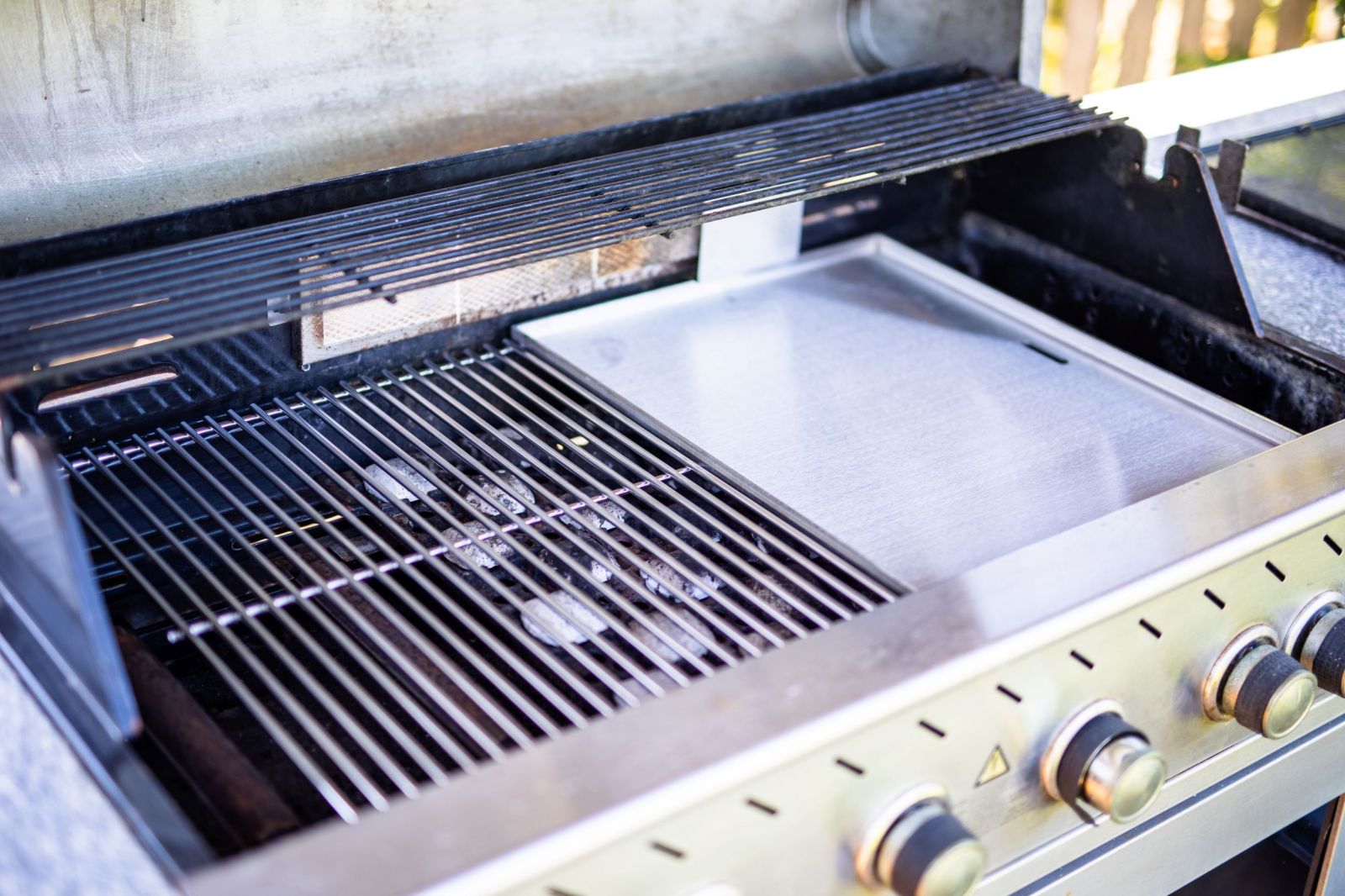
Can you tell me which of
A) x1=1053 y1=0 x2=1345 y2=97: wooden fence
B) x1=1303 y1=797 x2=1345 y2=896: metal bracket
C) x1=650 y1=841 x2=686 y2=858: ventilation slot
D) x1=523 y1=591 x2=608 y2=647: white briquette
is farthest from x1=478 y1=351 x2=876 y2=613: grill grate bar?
x1=1053 y1=0 x2=1345 y2=97: wooden fence

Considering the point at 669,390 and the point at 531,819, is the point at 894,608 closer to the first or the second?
the point at 531,819

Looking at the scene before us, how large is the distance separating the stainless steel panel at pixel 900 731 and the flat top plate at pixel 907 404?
0.11 meters

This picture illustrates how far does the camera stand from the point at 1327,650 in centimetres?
106

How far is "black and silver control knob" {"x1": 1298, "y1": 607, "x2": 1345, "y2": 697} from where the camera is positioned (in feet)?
3.44

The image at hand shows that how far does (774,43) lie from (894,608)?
104 cm

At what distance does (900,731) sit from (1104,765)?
18 cm

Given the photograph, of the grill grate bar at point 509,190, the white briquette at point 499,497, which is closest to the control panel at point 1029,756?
the white briquette at point 499,497

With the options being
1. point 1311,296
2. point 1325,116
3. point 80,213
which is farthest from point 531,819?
point 1325,116

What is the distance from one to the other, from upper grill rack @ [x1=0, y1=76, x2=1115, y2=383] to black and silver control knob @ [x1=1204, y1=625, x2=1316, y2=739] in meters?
0.52

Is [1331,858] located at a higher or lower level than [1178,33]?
lower

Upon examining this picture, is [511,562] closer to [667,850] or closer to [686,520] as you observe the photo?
[686,520]

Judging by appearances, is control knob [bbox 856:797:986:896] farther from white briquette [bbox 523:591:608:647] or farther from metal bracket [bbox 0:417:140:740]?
metal bracket [bbox 0:417:140:740]

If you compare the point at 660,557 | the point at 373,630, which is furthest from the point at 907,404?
the point at 373,630

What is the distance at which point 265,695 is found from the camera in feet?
3.27
